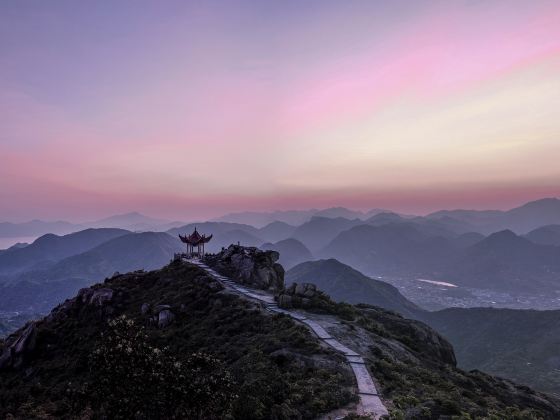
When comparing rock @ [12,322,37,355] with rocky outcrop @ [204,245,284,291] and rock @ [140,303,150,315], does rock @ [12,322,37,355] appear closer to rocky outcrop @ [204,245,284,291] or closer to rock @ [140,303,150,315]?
rock @ [140,303,150,315]

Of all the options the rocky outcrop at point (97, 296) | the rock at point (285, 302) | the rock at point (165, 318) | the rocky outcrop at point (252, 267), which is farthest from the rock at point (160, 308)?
the rocky outcrop at point (252, 267)

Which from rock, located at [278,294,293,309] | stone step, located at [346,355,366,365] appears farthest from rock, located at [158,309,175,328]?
stone step, located at [346,355,366,365]

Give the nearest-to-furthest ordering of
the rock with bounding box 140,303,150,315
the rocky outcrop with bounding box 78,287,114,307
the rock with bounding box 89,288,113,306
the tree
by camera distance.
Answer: the tree → the rock with bounding box 140,303,150,315 → the rock with bounding box 89,288,113,306 → the rocky outcrop with bounding box 78,287,114,307

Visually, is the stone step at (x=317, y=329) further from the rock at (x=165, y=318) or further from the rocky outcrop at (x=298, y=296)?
the rock at (x=165, y=318)

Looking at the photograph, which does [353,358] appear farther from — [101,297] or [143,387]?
[101,297]

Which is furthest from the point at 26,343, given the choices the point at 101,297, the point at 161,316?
the point at 161,316

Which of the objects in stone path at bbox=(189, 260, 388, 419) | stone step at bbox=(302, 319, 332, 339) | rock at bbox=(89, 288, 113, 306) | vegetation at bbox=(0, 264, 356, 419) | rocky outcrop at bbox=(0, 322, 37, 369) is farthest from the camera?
rock at bbox=(89, 288, 113, 306)

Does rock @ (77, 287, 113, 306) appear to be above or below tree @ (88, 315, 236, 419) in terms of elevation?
below
